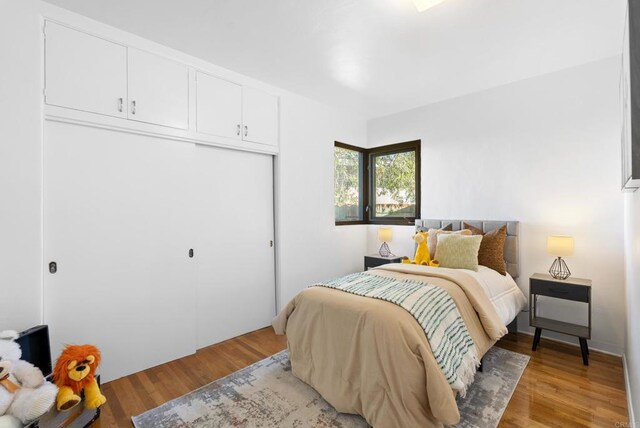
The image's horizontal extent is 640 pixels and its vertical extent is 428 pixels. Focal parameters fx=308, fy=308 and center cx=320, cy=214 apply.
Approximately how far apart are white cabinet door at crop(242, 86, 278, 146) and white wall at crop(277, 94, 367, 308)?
127mm

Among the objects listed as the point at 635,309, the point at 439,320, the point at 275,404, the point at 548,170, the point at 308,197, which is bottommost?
the point at 275,404

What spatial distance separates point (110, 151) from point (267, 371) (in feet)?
7.04

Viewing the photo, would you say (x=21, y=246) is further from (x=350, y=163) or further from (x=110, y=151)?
(x=350, y=163)

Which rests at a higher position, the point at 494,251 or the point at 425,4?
the point at 425,4

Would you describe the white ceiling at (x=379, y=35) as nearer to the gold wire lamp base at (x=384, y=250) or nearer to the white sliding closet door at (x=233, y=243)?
the white sliding closet door at (x=233, y=243)

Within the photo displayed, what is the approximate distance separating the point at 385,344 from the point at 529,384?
1.37m

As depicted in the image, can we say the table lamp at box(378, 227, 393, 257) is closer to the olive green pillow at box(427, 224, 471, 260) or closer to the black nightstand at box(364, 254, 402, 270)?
the black nightstand at box(364, 254, 402, 270)

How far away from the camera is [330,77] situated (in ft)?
10.6

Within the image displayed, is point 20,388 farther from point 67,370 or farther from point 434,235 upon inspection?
point 434,235

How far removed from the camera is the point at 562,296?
2723 mm

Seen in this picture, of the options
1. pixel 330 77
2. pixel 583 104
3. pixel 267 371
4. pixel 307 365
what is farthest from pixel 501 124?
pixel 267 371

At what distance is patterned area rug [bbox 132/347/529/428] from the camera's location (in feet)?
6.30

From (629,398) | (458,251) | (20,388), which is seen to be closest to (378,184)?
(458,251)

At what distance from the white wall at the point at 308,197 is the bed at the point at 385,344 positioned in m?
1.21
